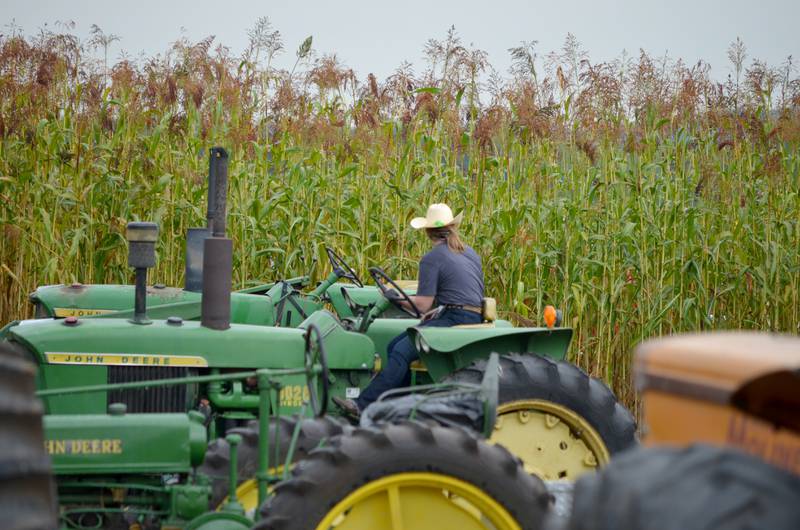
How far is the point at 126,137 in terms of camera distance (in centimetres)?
934

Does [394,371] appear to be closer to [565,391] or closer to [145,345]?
[565,391]

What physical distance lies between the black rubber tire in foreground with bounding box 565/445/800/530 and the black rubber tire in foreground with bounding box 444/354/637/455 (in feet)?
11.6

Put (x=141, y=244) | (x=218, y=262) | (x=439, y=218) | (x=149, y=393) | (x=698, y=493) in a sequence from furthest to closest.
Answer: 1. (x=439, y=218)
2. (x=149, y=393)
3. (x=141, y=244)
4. (x=218, y=262)
5. (x=698, y=493)

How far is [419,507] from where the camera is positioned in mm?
3646

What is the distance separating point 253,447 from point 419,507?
3.07 feet

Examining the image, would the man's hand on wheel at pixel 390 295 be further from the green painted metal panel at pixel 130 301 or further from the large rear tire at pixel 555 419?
the green painted metal panel at pixel 130 301

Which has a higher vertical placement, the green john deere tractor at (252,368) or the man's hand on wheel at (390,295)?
the man's hand on wheel at (390,295)

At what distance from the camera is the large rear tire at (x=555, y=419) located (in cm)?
559

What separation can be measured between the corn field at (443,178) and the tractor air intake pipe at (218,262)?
3.62 m

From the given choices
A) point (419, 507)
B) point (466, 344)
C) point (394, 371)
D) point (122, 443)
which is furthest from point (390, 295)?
point (419, 507)

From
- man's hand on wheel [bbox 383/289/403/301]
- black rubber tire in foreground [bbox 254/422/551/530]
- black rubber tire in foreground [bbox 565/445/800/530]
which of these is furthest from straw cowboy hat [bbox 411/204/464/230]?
black rubber tire in foreground [bbox 565/445/800/530]

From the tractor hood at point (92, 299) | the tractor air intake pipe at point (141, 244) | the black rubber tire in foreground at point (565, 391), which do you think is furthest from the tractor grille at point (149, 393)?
the tractor hood at point (92, 299)

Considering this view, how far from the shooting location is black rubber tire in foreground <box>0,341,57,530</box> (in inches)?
93.1

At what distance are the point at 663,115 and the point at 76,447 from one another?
703 cm
